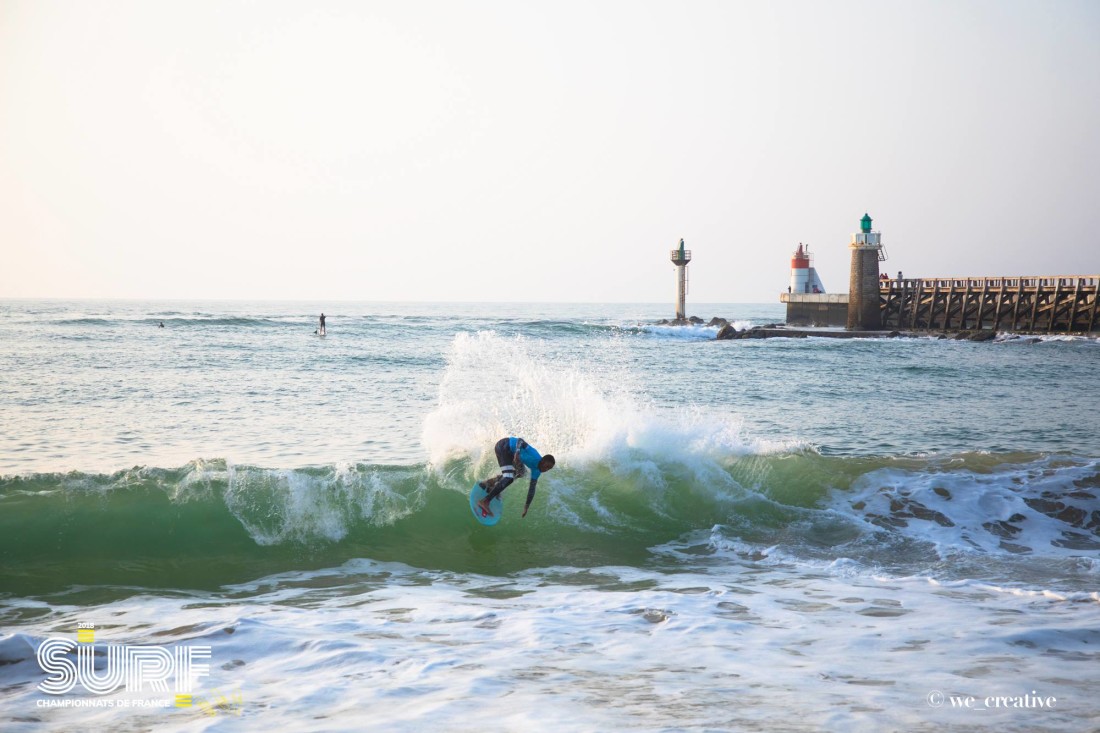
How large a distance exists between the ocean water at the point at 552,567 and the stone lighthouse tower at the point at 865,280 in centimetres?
2901

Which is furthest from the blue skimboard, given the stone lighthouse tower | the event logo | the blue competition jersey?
the stone lighthouse tower

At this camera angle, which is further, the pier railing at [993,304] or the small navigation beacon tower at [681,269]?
the small navigation beacon tower at [681,269]

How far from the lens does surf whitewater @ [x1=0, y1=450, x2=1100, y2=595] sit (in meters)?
9.60

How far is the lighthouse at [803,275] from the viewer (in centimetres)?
5603

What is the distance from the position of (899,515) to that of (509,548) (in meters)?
5.76

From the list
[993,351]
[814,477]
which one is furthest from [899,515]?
[993,351]

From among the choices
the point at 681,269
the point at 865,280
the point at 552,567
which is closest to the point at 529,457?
the point at 552,567

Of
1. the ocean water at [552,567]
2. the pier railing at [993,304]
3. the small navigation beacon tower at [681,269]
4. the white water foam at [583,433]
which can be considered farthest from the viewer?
the small navigation beacon tower at [681,269]

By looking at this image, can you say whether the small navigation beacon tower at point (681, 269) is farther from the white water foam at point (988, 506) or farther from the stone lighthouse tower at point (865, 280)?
the white water foam at point (988, 506)

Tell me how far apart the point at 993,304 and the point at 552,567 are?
47052 mm

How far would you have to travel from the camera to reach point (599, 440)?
43.3 ft

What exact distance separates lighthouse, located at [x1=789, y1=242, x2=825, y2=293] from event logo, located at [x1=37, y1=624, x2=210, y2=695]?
179 feet

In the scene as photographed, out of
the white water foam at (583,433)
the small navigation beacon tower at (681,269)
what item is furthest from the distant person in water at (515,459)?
the small navigation beacon tower at (681,269)

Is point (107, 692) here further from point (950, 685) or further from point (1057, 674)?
→ point (1057, 674)
